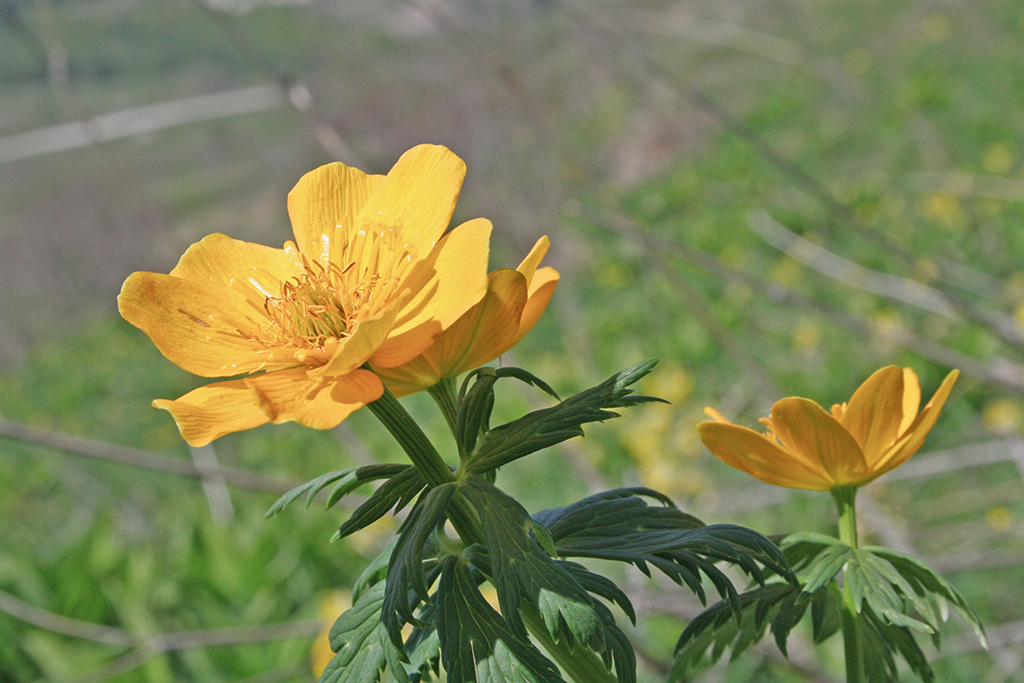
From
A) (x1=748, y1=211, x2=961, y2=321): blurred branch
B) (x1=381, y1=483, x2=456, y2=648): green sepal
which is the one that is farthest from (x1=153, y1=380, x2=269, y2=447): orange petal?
(x1=748, y1=211, x2=961, y2=321): blurred branch

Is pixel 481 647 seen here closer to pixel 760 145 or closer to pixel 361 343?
pixel 361 343

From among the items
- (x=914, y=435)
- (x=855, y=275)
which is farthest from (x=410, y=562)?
(x=855, y=275)

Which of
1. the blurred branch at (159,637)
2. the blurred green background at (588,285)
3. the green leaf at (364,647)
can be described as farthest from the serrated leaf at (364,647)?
the blurred branch at (159,637)

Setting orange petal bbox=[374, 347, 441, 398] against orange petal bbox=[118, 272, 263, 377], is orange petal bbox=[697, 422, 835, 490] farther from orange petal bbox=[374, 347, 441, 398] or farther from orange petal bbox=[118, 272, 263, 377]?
orange petal bbox=[118, 272, 263, 377]

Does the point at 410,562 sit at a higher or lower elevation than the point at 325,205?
lower

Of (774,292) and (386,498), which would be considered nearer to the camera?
(386,498)

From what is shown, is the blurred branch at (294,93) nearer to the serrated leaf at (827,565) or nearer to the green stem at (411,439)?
the green stem at (411,439)
